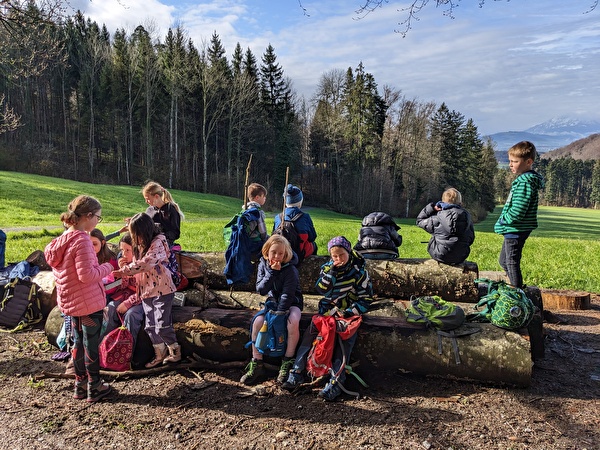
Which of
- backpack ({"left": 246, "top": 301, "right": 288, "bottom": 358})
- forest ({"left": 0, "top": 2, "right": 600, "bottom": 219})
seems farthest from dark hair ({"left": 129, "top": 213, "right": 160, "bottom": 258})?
forest ({"left": 0, "top": 2, "right": 600, "bottom": 219})

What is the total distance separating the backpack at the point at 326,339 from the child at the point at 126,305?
6.54 ft

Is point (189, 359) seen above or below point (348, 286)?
below

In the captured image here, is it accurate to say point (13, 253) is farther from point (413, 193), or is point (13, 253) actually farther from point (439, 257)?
point (413, 193)

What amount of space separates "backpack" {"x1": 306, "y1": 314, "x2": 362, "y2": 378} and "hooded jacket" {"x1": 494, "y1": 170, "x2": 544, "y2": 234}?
2.35 meters

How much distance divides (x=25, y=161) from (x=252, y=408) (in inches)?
1675

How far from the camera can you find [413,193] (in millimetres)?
50344

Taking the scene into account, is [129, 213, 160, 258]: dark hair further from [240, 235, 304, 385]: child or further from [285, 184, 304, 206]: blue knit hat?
[285, 184, 304, 206]: blue knit hat

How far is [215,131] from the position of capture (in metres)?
46.3

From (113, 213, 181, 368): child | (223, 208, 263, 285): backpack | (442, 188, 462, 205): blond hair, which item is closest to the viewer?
(113, 213, 181, 368): child

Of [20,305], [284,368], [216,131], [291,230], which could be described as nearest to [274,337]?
[284,368]

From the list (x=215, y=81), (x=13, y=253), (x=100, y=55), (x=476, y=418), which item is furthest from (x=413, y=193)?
(x=476, y=418)

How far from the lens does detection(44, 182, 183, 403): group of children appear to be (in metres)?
3.95

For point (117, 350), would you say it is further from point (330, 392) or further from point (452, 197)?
point (452, 197)

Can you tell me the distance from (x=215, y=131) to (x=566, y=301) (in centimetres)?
4316
